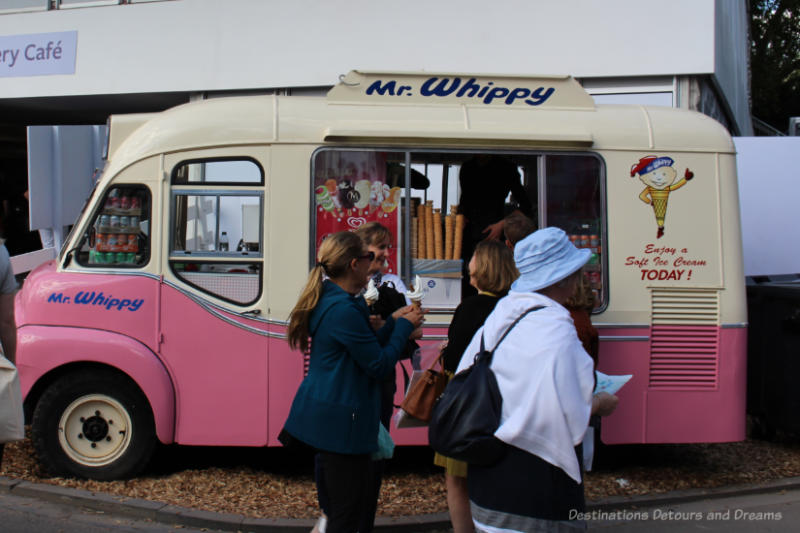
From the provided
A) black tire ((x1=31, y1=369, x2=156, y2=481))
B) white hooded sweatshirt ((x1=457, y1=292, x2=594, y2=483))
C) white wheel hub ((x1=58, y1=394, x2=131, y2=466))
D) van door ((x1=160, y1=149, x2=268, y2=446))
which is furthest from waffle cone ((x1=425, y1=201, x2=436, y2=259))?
white hooded sweatshirt ((x1=457, y1=292, x2=594, y2=483))

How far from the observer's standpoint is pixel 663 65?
9.91 m

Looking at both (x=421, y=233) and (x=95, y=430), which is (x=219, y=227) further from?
(x=95, y=430)

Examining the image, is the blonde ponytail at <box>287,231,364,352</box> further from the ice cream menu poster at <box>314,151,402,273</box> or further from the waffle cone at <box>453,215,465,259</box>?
the waffle cone at <box>453,215,465,259</box>

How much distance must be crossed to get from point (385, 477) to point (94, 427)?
216 centimetres

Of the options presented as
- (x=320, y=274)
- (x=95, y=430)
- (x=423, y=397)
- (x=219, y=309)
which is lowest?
(x=95, y=430)

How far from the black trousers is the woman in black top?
672 millimetres

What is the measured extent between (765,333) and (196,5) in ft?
29.4

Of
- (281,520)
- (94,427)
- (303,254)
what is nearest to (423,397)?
(281,520)

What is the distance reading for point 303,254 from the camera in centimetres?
546

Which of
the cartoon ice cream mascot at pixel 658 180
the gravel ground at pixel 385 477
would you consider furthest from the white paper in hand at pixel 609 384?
the cartoon ice cream mascot at pixel 658 180

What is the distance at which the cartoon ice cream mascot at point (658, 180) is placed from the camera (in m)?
5.62

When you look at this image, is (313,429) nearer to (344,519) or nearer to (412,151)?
(344,519)

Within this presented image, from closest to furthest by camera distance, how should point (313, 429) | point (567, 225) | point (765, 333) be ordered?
point (313, 429) < point (567, 225) < point (765, 333)

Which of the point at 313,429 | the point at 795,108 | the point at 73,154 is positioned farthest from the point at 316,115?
the point at 795,108
